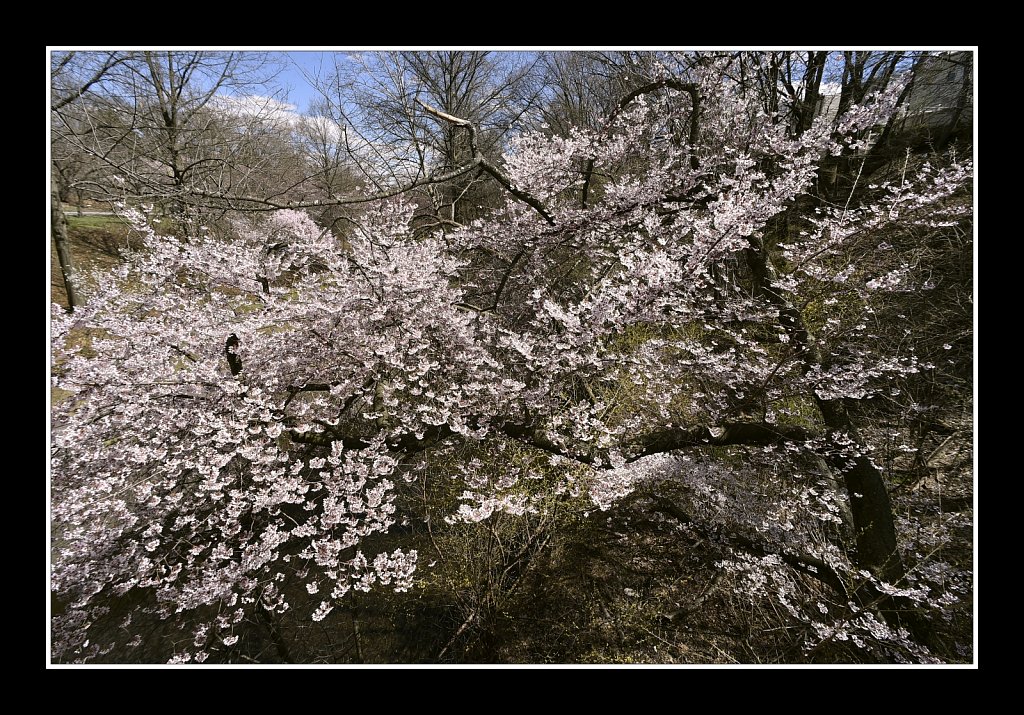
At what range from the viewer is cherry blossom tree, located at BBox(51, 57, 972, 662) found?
9.12ft

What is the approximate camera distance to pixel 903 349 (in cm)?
368

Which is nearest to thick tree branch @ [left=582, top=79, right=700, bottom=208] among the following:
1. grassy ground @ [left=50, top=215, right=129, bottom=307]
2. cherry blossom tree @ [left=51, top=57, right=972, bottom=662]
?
cherry blossom tree @ [left=51, top=57, right=972, bottom=662]

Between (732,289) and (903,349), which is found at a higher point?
(732,289)

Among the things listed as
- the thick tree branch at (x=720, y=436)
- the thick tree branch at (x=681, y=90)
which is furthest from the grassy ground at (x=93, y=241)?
the thick tree branch at (x=720, y=436)

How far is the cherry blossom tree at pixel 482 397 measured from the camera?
2781mm

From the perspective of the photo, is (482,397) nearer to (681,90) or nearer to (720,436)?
(720,436)

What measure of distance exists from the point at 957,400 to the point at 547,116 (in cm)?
964

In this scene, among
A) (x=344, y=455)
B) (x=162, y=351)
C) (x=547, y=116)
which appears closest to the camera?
(x=162, y=351)

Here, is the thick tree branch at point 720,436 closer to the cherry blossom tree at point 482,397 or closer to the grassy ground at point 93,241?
the cherry blossom tree at point 482,397

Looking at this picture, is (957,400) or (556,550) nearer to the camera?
(957,400)

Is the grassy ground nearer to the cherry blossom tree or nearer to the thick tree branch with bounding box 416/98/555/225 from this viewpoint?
the cherry blossom tree

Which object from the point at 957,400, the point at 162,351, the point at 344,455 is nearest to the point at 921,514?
the point at 957,400
